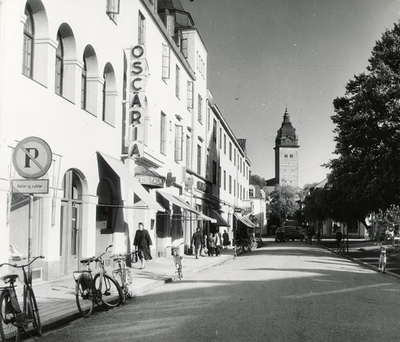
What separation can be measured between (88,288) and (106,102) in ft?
33.1

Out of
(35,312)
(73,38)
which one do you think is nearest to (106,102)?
(73,38)

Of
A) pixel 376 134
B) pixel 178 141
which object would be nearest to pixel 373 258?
pixel 376 134

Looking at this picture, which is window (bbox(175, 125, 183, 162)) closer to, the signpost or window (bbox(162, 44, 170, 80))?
window (bbox(162, 44, 170, 80))

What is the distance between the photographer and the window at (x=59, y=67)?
586 inches

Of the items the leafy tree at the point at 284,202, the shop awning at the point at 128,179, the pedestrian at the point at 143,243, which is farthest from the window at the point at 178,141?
the leafy tree at the point at 284,202

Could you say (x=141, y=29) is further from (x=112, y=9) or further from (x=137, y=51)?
(x=112, y=9)

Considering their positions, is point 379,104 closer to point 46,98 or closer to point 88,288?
point 46,98

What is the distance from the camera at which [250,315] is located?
8.86m

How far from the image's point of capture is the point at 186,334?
24.0 ft

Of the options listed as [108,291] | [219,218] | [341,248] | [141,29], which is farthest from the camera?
[219,218]

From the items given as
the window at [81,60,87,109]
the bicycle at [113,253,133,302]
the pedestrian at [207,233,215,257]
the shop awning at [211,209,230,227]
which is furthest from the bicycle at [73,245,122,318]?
the shop awning at [211,209,230,227]

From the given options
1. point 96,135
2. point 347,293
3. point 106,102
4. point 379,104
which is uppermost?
point 379,104

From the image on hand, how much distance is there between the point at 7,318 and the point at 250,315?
3.80 meters

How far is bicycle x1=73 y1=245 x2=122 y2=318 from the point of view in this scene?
9.48m
